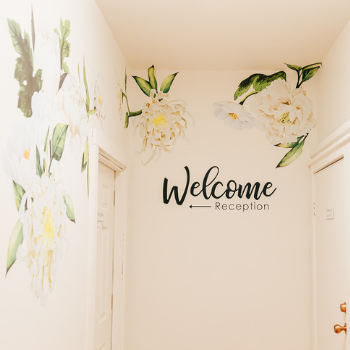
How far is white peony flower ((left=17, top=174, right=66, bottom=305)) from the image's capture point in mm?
1546

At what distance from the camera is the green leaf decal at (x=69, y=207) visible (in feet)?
6.43

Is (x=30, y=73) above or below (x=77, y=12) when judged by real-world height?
below

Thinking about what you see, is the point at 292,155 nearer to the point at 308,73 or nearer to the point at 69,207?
the point at 308,73

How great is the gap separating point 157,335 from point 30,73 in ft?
7.79

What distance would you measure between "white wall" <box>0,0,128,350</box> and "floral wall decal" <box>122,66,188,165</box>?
0.47 m

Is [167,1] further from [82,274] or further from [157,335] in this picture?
[157,335]

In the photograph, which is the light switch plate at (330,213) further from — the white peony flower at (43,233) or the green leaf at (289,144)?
the white peony flower at (43,233)

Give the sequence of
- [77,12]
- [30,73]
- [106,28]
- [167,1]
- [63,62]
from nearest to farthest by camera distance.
Answer: [30,73]
[63,62]
[77,12]
[167,1]
[106,28]

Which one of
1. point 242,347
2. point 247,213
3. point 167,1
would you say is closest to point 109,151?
point 167,1

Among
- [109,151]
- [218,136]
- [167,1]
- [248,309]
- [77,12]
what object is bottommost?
[248,309]

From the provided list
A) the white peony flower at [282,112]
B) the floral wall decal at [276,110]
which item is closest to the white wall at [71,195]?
the floral wall decal at [276,110]

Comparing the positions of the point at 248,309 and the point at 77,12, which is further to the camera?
the point at 248,309

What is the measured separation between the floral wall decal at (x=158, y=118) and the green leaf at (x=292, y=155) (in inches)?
29.3

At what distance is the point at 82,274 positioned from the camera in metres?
2.21
